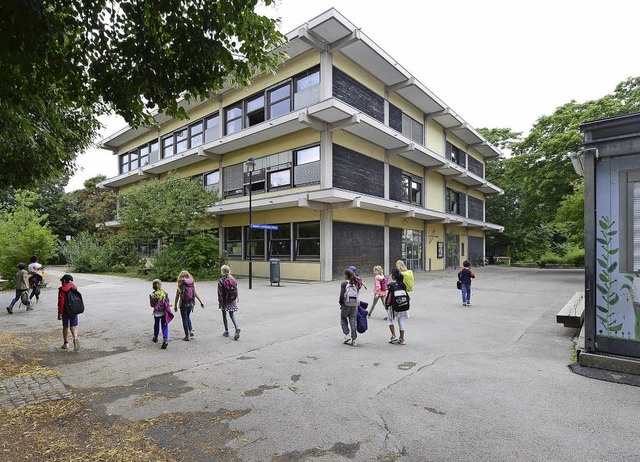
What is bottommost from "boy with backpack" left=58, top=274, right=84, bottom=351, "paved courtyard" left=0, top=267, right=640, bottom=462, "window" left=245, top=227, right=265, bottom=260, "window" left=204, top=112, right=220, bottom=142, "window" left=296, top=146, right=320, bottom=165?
"paved courtyard" left=0, top=267, right=640, bottom=462

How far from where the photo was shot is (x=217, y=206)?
77.4ft

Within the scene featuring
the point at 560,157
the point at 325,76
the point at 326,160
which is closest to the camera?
the point at 325,76

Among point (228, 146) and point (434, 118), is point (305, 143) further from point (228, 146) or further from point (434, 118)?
point (434, 118)

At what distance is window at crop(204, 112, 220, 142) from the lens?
2570 centimetres

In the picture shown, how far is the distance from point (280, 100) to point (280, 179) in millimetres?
4592

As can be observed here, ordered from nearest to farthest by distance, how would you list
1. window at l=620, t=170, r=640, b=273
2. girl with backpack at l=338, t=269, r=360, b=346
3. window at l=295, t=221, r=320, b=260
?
window at l=620, t=170, r=640, b=273 → girl with backpack at l=338, t=269, r=360, b=346 → window at l=295, t=221, r=320, b=260

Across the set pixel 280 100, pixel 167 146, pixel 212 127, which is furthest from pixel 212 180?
pixel 280 100

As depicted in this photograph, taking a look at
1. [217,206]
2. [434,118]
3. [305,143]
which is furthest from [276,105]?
[434,118]

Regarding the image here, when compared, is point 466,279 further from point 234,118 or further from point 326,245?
point 234,118

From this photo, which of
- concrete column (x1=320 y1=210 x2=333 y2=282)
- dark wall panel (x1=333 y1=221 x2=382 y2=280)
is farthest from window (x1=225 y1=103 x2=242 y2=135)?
dark wall panel (x1=333 y1=221 x2=382 y2=280)

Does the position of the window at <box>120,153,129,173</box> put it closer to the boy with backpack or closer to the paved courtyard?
the paved courtyard

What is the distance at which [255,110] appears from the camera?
23.1 m

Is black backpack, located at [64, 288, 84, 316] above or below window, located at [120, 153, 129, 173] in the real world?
below

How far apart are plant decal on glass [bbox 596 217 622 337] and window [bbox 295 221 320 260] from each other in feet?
49.7
